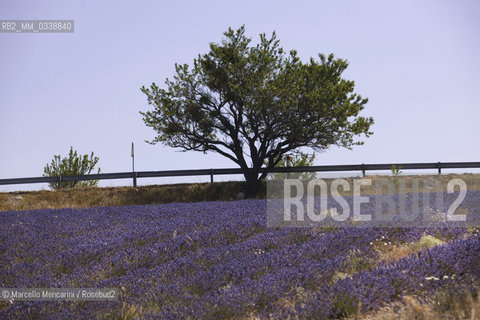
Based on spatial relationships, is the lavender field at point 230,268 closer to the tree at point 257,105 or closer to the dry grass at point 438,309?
the dry grass at point 438,309

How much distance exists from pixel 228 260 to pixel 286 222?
2.54m

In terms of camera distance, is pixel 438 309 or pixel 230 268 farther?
pixel 230 268

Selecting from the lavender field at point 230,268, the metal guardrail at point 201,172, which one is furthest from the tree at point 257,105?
the lavender field at point 230,268

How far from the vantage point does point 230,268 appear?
16.9ft

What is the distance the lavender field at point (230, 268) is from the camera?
13.4 feet

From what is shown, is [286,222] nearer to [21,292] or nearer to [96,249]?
[96,249]

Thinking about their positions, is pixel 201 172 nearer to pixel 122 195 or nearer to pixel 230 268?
pixel 122 195

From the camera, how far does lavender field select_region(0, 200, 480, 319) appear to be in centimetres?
407

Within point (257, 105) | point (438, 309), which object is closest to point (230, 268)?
point (438, 309)

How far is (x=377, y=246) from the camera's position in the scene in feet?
21.1
